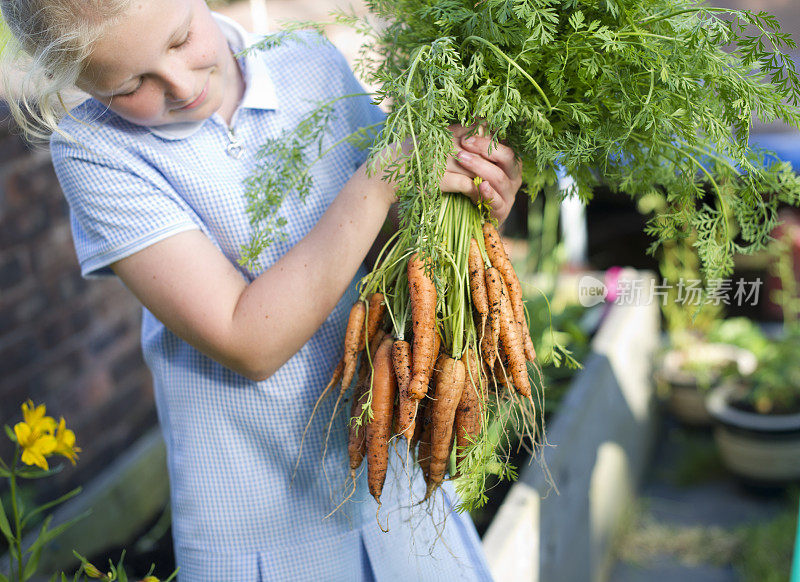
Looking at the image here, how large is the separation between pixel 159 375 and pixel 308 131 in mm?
531

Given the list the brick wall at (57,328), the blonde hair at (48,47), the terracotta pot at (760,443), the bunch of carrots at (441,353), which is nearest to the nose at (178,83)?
the blonde hair at (48,47)

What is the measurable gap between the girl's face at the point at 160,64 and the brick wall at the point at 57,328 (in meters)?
1.25

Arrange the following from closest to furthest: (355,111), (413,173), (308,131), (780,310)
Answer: (413,173)
(308,131)
(355,111)
(780,310)

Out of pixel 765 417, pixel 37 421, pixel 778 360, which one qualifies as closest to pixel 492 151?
pixel 37 421

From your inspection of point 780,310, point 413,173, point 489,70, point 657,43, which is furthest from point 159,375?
point 780,310

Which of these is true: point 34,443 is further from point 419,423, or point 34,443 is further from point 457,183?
point 457,183

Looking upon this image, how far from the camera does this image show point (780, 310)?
167 inches

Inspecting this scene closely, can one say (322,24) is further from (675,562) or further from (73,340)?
(675,562)

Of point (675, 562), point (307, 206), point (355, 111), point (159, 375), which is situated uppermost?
point (355, 111)

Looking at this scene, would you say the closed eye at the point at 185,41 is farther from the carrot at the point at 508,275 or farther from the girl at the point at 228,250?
the carrot at the point at 508,275

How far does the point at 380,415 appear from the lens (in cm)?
115

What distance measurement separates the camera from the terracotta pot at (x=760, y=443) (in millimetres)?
3086

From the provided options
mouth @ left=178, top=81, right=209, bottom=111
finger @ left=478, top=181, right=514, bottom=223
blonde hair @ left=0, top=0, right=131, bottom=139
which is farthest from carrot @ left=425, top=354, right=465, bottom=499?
blonde hair @ left=0, top=0, right=131, bottom=139

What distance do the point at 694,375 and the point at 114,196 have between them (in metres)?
3.32
